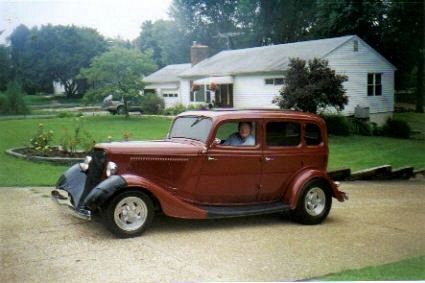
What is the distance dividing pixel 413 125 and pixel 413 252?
6.56 ft

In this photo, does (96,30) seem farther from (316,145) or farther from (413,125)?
(413,125)

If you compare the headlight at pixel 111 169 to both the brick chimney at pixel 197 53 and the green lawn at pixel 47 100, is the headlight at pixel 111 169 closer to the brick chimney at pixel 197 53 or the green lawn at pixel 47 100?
the green lawn at pixel 47 100

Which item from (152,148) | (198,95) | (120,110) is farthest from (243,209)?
(120,110)

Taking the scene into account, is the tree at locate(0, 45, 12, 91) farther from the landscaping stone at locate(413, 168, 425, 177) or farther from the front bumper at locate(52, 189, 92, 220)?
the landscaping stone at locate(413, 168, 425, 177)

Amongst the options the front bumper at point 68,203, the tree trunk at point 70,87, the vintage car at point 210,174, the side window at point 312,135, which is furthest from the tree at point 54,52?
the side window at point 312,135

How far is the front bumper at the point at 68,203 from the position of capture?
4.44 m

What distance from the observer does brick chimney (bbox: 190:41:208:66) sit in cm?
553

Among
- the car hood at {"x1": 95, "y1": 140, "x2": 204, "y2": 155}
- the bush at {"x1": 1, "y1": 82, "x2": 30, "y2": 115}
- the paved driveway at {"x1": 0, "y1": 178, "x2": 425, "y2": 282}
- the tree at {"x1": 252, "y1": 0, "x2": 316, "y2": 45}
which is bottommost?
the paved driveway at {"x1": 0, "y1": 178, "x2": 425, "y2": 282}

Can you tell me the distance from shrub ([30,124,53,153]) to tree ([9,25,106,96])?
0.48 meters

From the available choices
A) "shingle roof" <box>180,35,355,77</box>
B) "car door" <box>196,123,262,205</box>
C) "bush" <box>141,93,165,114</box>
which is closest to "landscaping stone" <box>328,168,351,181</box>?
"shingle roof" <box>180,35,355,77</box>

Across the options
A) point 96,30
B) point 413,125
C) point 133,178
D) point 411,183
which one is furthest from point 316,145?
point 96,30

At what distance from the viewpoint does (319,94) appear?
23.7 ft

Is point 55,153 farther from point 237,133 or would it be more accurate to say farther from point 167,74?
point 237,133

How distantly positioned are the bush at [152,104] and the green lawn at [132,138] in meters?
0.09
